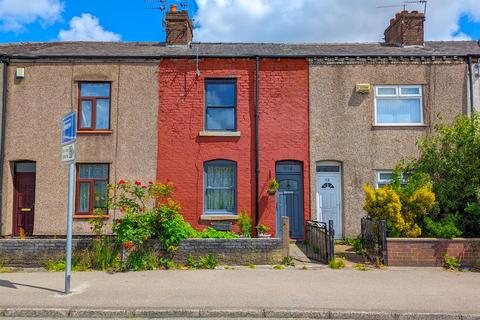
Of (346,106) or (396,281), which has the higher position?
(346,106)

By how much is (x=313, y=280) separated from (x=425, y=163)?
575 centimetres

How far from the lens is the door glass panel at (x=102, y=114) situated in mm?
13701

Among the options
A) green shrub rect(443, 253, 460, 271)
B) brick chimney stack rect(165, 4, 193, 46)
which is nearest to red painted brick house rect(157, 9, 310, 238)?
brick chimney stack rect(165, 4, 193, 46)

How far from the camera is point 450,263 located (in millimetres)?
9359

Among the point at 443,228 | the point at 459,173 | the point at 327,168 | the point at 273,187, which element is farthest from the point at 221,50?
the point at 443,228

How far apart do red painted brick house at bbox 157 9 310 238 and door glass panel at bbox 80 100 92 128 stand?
2.41 meters

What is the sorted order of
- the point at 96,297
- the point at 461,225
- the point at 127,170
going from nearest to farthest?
the point at 96,297 → the point at 461,225 → the point at 127,170

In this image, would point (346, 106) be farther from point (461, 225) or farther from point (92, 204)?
point (92, 204)

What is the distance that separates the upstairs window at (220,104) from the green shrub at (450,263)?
733 cm

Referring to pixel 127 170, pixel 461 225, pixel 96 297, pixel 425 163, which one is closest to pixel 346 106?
pixel 425 163

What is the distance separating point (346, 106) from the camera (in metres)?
13.6

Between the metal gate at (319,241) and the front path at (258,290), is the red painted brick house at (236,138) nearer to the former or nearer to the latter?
the metal gate at (319,241)

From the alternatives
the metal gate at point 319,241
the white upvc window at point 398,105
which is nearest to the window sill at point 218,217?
the metal gate at point 319,241

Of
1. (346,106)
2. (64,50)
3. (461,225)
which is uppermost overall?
(64,50)
